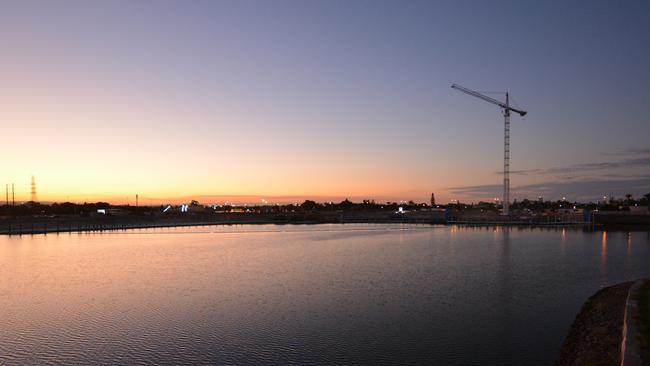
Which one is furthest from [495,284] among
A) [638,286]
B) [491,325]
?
[491,325]

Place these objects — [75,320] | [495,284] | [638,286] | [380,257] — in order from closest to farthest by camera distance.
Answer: [75,320] → [638,286] → [495,284] → [380,257]

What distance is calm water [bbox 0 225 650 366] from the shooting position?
17.5 m

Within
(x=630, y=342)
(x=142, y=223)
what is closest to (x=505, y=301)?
(x=630, y=342)

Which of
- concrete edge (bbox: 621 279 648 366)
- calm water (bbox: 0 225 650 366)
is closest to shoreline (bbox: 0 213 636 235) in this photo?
calm water (bbox: 0 225 650 366)

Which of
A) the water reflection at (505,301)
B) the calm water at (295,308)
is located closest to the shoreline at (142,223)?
the calm water at (295,308)

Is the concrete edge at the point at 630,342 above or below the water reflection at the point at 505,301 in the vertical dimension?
above

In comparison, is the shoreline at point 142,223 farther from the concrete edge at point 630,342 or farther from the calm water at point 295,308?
the concrete edge at point 630,342

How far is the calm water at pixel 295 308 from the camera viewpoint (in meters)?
17.5

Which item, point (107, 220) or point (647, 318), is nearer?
point (647, 318)

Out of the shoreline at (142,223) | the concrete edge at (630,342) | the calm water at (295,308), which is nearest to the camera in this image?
the concrete edge at (630,342)

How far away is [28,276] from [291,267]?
1973 centimetres

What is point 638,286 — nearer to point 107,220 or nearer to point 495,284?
point 495,284

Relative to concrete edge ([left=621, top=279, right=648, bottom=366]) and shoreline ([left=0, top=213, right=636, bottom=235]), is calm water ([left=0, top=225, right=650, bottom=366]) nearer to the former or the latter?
concrete edge ([left=621, top=279, right=648, bottom=366])

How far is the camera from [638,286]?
23797 millimetres
